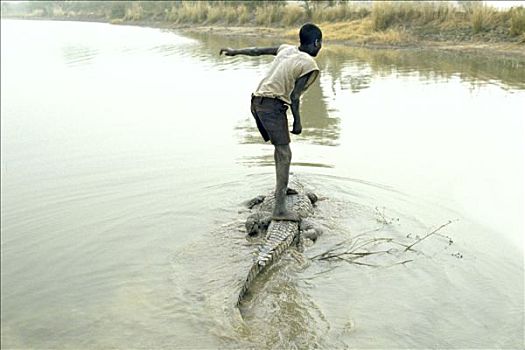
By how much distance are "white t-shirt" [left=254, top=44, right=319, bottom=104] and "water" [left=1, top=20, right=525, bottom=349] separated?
1.51m

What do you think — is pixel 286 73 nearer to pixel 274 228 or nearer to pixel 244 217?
pixel 274 228

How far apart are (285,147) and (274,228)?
0.80 metres

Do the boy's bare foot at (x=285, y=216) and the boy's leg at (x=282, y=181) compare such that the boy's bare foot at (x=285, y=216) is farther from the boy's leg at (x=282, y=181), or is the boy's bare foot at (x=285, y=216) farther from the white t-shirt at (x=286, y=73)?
the white t-shirt at (x=286, y=73)

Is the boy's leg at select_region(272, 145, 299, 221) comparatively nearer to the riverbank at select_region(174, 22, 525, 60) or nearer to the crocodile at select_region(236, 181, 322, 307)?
the crocodile at select_region(236, 181, 322, 307)

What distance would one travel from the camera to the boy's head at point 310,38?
473cm

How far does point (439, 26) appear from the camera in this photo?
18688mm

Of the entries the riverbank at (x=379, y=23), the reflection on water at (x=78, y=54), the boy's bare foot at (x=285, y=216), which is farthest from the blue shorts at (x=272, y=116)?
the reflection on water at (x=78, y=54)

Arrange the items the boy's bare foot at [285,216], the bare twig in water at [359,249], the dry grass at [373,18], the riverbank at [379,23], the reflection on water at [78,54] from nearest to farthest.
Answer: the bare twig in water at [359,249] → the boy's bare foot at [285,216] → the riverbank at [379,23] → the dry grass at [373,18] → the reflection on water at [78,54]

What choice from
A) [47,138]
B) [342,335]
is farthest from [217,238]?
[47,138]

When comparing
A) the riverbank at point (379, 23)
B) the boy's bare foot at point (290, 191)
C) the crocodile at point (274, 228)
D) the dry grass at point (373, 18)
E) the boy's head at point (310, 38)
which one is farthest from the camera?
the dry grass at point (373, 18)

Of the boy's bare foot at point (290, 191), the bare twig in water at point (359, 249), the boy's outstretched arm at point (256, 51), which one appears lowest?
the bare twig in water at point (359, 249)

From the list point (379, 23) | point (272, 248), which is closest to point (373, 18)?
point (379, 23)

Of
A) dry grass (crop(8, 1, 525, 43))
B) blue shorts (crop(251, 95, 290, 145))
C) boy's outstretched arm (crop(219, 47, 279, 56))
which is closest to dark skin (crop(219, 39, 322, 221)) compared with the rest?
boy's outstretched arm (crop(219, 47, 279, 56))

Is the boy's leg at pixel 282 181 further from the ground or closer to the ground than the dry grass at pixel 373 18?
closer to the ground
